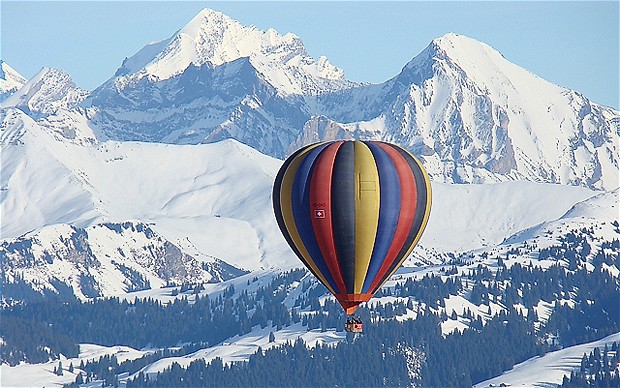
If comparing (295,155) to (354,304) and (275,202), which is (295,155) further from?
(354,304)

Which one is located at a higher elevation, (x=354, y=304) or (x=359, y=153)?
(x=359, y=153)

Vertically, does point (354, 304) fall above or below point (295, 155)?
below

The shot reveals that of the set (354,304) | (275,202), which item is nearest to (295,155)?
(275,202)
